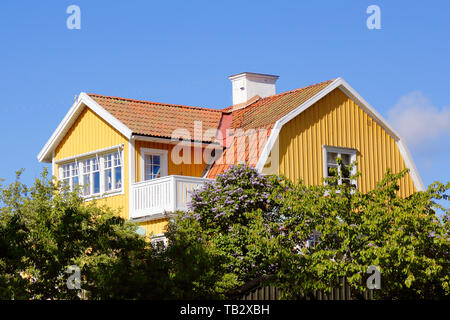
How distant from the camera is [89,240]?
2238 cm

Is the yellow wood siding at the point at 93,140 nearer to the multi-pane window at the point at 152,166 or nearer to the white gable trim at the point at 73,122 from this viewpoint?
the white gable trim at the point at 73,122

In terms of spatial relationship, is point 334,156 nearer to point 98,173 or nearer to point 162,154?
point 162,154

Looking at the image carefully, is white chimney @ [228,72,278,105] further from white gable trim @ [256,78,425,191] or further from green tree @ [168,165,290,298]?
green tree @ [168,165,290,298]

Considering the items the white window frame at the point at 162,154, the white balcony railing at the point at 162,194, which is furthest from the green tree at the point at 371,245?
the white window frame at the point at 162,154

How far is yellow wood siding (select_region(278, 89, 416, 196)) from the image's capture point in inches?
1257

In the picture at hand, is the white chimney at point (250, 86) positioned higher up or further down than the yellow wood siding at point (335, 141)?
higher up

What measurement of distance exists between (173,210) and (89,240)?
646 centimetres

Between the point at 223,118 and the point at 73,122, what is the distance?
5947mm

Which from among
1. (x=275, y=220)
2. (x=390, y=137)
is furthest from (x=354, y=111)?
(x=275, y=220)

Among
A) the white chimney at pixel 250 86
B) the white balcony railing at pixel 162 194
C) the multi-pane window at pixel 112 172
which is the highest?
the white chimney at pixel 250 86

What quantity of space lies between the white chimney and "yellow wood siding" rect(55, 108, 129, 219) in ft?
22.1

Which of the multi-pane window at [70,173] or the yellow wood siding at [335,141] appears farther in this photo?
the multi-pane window at [70,173]

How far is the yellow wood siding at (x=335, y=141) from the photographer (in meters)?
31.9

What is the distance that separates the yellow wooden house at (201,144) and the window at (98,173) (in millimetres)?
36
